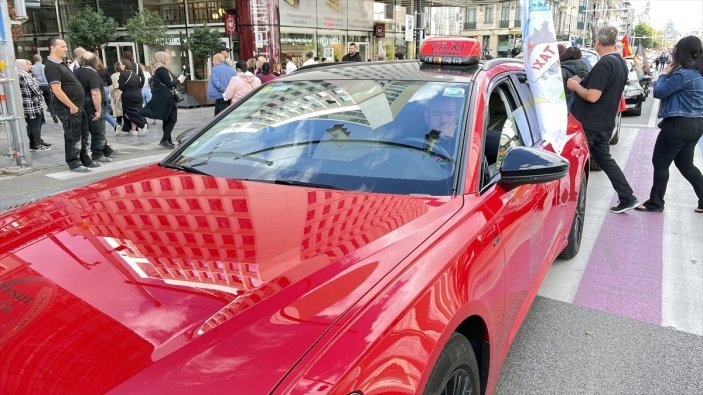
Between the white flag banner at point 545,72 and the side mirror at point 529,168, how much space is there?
121 cm

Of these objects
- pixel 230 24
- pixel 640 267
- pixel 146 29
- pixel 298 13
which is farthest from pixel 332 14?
pixel 640 267

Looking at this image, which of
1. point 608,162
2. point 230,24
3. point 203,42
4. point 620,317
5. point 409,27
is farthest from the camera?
point 230,24

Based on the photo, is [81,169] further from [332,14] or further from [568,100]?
[332,14]

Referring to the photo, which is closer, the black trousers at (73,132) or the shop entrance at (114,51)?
the black trousers at (73,132)

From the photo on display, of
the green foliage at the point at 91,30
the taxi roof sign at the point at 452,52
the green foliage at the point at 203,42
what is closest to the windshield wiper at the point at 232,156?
the taxi roof sign at the point at 452,52

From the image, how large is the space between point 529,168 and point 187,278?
5.01 feet

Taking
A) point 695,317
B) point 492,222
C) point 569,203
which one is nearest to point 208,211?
point 492,222

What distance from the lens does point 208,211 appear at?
82.1 inches

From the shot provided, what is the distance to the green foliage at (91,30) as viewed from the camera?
21969 mm

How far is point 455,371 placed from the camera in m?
1.73

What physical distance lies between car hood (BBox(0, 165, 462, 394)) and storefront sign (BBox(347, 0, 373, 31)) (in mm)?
28199

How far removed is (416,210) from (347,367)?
0.91 m

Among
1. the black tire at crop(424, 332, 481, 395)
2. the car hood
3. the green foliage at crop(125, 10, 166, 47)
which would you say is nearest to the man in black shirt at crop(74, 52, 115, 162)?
the car hood

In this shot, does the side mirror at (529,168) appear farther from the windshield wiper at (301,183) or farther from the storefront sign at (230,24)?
the storefront sign at (230,24)
